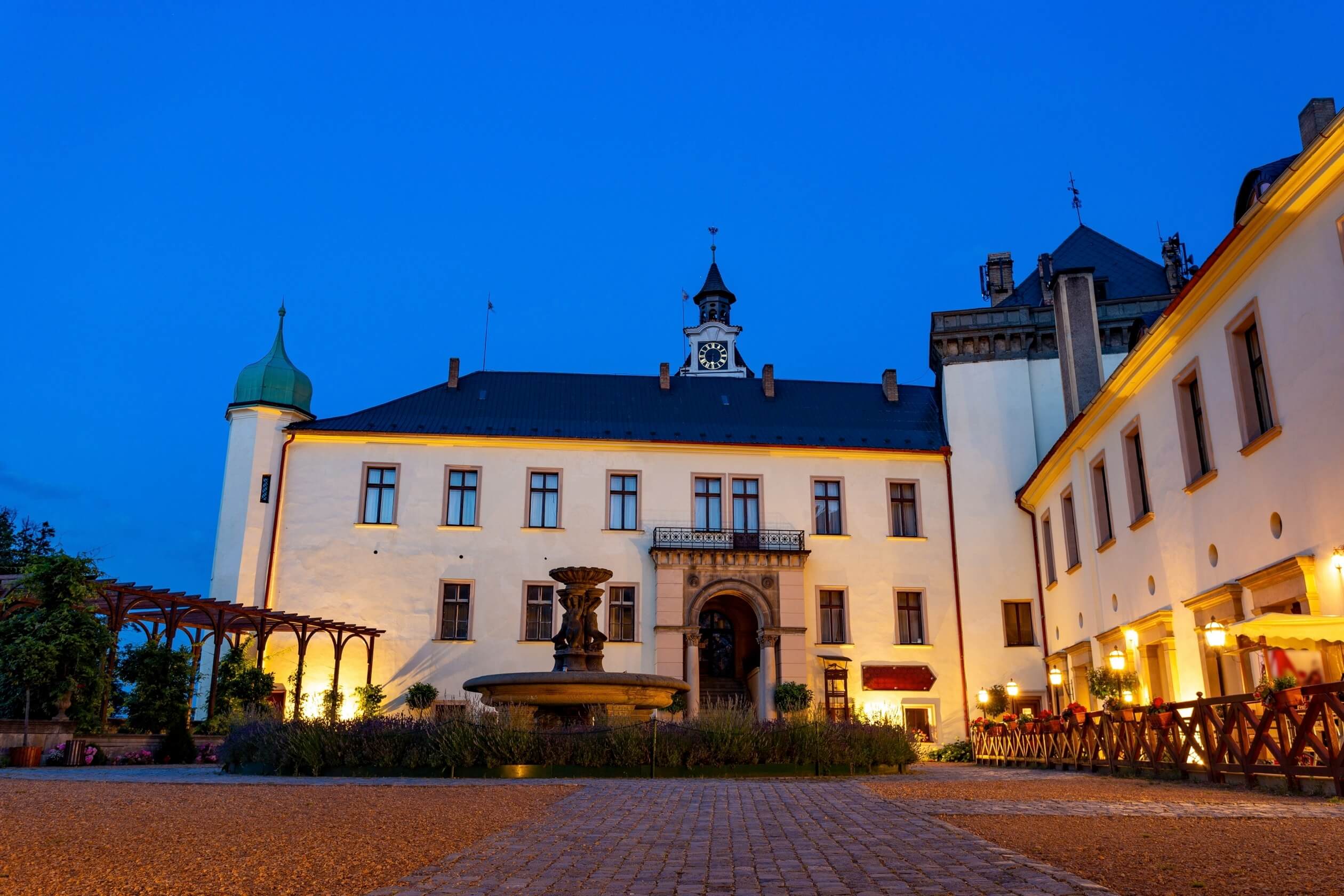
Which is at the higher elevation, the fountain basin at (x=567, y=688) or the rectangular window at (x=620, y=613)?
the rectangular window at (x=620, y=613)

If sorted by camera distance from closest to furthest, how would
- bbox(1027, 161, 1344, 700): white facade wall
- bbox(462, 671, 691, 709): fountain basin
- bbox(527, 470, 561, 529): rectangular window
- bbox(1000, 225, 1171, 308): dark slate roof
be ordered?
bbox(1027, 161, 1344, 700): white facade wall → bbox(462, 671, 691, 709): fountain basin → bbox(527, 470, 561, 529): rectangular window → bbox(1000, 225, 1171, 308): dark slate roof

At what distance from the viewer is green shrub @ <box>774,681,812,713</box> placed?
28594mm

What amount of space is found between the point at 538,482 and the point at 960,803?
2256 centimetres

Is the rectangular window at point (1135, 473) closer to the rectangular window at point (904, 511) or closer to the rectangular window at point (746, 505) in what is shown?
the rectangular window at point (904, 511)

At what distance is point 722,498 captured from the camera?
31.9 meters

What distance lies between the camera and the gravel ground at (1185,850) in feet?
16.8

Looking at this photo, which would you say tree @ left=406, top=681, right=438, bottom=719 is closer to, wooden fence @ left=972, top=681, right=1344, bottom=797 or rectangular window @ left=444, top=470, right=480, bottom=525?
rectangular window @ left=444, top=470, right=480, bottom=525

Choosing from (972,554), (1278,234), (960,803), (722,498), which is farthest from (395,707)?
(1278,234)

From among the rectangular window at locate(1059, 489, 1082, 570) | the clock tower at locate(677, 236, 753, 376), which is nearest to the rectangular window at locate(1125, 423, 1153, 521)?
the rectangular window at locate(1059, 489, 1082, 570)

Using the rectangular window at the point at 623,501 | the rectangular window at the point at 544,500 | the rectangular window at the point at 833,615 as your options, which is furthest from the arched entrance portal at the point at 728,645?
the rectangular window at the point at 544,500

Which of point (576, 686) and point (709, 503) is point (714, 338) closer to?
point (709, 503)

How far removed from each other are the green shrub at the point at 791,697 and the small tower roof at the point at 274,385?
16.3 m

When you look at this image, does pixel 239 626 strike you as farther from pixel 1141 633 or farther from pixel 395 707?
pixel 1141 633

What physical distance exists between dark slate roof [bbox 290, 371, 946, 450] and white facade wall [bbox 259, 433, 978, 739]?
0.57 m
